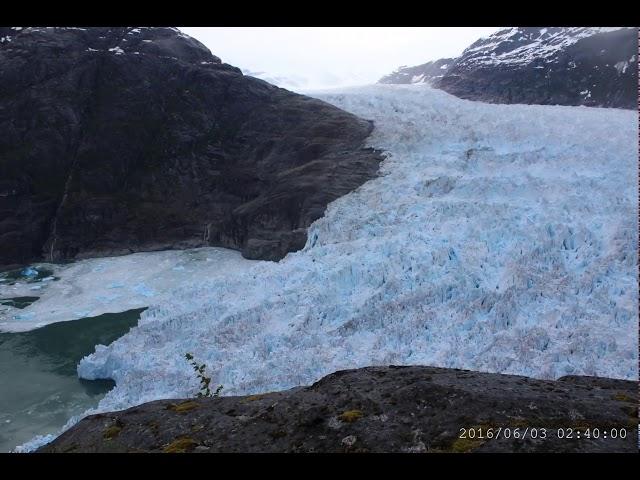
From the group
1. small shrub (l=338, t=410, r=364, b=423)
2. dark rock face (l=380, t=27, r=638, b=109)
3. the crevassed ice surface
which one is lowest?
the crevassed ice surface

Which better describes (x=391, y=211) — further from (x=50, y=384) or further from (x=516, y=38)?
(x=516, y=38)

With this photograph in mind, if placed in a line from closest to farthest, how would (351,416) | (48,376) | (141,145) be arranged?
(351,416), (48,376), (141,145)

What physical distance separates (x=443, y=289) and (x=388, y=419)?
12.0m

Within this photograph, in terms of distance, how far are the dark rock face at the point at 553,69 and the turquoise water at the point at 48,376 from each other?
3638cm

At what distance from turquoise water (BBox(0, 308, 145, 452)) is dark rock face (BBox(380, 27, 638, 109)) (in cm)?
3638

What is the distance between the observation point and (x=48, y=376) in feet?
64.6

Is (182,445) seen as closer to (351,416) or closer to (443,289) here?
(351,416)

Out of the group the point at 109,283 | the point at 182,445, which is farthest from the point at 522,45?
the point at 182,445

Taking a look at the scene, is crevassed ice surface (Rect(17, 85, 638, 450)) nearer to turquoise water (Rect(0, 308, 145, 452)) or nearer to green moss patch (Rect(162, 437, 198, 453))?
turquoise water (Rect(0, 308, 145, 452))

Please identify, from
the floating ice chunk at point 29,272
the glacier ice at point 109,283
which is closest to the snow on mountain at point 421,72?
the glacier ice at point 109,283

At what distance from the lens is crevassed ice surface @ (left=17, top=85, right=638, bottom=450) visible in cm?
1498

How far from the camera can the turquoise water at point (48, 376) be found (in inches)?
644

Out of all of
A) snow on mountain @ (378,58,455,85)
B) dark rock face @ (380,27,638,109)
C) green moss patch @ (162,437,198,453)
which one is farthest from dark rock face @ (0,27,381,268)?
snow on mountain @ (378,58,455,85)
